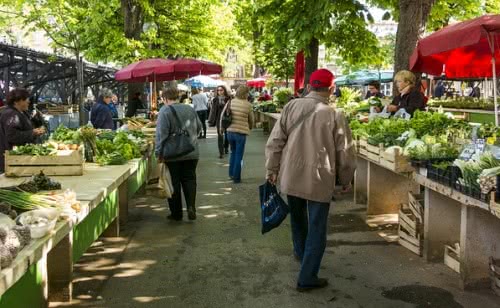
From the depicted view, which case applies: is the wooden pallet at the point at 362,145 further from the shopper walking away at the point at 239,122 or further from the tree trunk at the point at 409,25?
the shopper walking away at the point at 239,122

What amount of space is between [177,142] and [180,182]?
2.06ft

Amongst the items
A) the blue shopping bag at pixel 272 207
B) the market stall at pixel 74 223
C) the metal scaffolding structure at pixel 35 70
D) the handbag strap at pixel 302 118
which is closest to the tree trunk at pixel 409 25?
the market stall at pixel 74 223

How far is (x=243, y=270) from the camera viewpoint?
221 inches

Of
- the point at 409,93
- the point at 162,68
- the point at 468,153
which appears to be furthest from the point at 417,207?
the point at 162,68

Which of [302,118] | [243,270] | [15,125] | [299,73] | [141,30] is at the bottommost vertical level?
[243,270]

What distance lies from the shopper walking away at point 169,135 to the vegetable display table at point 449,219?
2.31m

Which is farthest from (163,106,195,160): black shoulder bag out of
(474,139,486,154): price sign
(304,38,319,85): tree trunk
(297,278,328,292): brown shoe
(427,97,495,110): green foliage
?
(427,97,495,110): green foliage

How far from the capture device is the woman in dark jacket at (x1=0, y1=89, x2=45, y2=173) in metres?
7.38

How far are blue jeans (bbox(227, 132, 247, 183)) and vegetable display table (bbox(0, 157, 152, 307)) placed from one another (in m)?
3.35

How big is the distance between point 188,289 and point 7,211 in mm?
1756

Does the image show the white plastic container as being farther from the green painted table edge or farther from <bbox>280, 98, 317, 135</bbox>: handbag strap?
<bbox>280, 98, 317, 135</bbox>: handbag strap

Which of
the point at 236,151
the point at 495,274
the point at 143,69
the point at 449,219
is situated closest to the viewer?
the point at 495,274

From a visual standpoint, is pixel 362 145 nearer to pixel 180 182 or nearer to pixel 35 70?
pixel 180 182

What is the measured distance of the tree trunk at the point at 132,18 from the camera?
17188 millimetres
